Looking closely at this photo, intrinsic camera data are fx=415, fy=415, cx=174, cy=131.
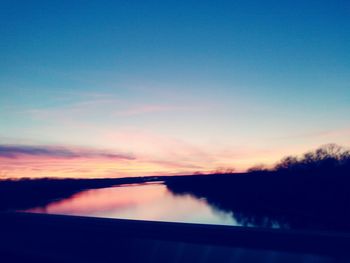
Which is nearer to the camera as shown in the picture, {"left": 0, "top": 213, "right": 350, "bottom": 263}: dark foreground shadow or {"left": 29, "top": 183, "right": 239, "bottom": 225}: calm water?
{"left": 0, "top": 213, "right": 350, "bottom": 263}: dark foreground shadow

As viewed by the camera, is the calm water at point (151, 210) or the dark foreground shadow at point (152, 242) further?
the calm water at point (151, 210)

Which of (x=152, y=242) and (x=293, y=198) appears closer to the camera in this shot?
(x=152, y=242)

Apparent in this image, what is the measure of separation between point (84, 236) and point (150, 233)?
2.02 metres


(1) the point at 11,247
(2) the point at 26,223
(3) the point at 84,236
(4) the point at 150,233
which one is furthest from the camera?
(2) the point at 26,223

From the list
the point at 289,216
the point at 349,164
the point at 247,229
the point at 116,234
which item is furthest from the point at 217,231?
the point at 349,164

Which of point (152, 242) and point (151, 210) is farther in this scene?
point (151, 210)

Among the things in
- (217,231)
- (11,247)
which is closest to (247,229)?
(217,231)

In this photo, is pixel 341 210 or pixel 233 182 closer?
pixel 341 210

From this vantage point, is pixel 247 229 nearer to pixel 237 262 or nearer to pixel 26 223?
pixel 237 262

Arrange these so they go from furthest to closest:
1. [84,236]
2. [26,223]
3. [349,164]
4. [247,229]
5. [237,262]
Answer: [349,164], [26,223], [84,236], [247,229], [237,262]

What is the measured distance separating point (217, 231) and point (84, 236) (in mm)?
3684

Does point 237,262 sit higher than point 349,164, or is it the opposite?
point 349,164

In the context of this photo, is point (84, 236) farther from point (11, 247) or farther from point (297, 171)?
point (297, 171)

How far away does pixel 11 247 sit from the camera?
35.0 feet
